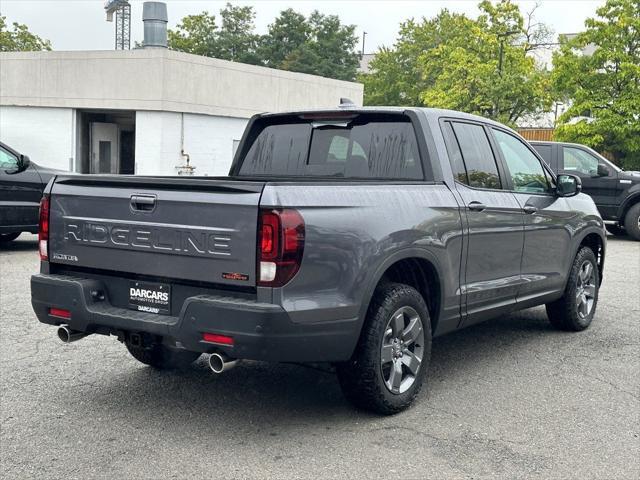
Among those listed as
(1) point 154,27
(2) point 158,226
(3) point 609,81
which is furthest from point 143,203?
(1) point 154,27

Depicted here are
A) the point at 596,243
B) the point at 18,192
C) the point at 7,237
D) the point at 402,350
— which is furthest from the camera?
the point at 7,237

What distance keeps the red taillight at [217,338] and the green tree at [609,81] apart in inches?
1022

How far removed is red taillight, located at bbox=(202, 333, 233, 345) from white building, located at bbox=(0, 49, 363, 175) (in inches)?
986

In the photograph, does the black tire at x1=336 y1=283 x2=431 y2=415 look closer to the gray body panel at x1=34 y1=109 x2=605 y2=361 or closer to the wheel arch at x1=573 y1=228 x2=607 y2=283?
the gray body panel at x1=34 y1=109 x2=605 y2=361

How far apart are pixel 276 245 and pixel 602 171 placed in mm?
13592

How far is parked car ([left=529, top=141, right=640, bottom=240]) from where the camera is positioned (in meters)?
16.2

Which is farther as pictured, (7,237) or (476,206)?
(7,237)

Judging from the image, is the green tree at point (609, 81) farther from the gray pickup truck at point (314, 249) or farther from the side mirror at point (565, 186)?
the gray pickup truck at point (314, 249)

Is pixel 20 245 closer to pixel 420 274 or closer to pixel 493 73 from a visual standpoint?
pixel 420 274

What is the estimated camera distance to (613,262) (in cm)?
1274

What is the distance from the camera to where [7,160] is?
11898 millimetres

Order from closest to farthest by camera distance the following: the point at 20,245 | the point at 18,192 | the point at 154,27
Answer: the point at 18,192, the point at 20,245, the point at 154,27

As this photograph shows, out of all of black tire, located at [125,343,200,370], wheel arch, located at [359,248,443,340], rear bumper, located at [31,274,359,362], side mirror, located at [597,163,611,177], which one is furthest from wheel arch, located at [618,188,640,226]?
rear bumper, located at [31,274,359,362]

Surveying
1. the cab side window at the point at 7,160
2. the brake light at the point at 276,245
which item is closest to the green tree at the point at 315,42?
the cab side window at the point at 7,160
